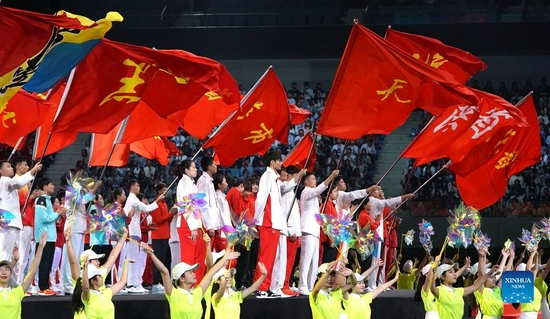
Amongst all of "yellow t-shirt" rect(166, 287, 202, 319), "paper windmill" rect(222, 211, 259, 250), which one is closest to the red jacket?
"paper windmill" rect(222, 211, 259, 250)

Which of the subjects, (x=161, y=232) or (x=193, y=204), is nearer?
(x=193, y=204)

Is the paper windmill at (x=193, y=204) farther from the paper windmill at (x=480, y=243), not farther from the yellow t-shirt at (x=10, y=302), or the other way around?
the paper windmill at (x=480, y=243)

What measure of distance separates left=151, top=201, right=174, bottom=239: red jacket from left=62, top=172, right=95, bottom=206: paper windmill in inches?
117

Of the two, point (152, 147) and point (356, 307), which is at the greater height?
point (152, 147)

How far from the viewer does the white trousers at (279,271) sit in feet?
37.4

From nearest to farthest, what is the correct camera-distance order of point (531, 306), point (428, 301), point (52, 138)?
point (428, 301), point (52, 138), point (531, 306)

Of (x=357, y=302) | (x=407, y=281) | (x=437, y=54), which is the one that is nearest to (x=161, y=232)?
(x=357, y=302)

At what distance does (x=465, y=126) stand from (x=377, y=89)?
3.88 ft

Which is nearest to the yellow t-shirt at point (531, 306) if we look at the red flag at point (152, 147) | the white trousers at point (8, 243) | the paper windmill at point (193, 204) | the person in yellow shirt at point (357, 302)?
the person in yellow shirt at point (357, 302)

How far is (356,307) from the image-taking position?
10.2 meters

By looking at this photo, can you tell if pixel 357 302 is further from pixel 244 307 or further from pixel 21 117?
pixel 21 117

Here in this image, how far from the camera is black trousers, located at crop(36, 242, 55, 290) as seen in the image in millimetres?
11414

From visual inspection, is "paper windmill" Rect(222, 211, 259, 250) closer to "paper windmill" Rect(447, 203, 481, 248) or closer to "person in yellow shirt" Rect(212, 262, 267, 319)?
"person in yellow shirt" Rect(212, 262, 267, 319)

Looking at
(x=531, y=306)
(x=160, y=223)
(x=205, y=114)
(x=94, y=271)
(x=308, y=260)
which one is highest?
(x=205, y=114)
